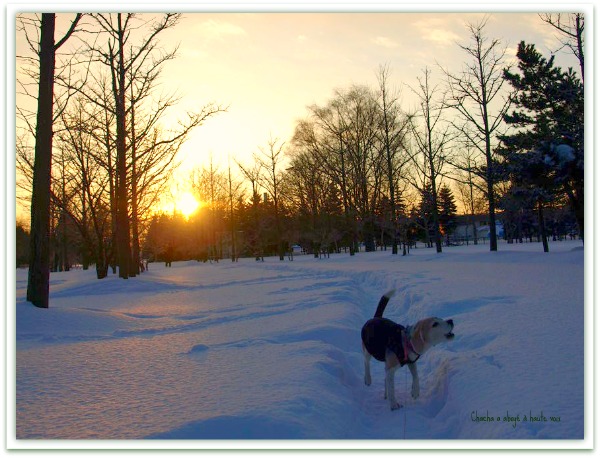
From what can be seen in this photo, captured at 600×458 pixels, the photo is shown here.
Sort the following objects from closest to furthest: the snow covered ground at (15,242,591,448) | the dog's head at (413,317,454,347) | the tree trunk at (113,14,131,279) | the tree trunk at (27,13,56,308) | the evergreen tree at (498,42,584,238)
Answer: the snow covered ground at (15,242,591,448) → the dog's head at (413,317,454,347) → the tree trunk at (27,13,56,308) → the evergreen tree at (498,42,584,238) → the tree trunk at (113,14,131,279)

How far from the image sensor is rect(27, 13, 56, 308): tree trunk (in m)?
9.48

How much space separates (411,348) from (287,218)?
5054cm

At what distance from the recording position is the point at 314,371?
4980 mm

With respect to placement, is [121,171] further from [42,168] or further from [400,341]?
[400,341]

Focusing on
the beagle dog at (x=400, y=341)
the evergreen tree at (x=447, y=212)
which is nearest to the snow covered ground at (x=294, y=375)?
the beagle dog at (x=400, y=341)

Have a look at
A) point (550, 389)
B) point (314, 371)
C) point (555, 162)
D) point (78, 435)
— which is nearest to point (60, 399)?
point (78, 435)

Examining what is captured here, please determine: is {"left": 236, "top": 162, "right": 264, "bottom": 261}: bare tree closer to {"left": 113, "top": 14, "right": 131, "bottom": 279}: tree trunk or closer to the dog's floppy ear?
{"left": 113, "top": 14, "right": 131, "bottom": 279}: tree trunk

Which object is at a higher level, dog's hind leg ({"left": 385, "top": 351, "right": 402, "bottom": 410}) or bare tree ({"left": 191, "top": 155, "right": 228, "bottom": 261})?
bare tree ({"left": 191, "top": 155, "right": 228, "bottom": 261})

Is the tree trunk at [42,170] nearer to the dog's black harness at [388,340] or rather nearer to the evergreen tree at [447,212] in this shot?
the dog's black harness at [388,340]

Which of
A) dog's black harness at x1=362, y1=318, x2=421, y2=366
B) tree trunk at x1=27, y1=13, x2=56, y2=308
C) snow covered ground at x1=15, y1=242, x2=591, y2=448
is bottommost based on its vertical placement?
snow covered ground at x1=15, y1=242, x2=591, y2=448

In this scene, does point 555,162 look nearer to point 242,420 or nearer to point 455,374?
point 455,374

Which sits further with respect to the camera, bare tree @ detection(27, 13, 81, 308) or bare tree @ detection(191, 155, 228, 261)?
bare tree @ detection(191, 155, 228, 261)

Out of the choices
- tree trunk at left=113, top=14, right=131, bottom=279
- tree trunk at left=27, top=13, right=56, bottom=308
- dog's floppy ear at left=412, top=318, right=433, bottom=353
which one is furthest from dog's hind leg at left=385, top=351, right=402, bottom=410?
tree trunk at left=113, top=14, right=131, bottom=279
